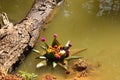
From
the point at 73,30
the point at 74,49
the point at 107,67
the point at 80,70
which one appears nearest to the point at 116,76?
the point at 107,67

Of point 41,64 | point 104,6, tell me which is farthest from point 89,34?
point 41,64

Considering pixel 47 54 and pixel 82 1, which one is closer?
pixel 47 54

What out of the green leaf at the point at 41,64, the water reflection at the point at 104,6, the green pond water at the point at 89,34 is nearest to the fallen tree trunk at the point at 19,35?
the green pond water at the point at 89,34

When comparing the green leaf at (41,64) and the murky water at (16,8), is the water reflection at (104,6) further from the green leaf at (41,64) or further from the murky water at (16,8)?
the green leaf at (41,64)

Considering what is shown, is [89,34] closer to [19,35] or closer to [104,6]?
[104,6]

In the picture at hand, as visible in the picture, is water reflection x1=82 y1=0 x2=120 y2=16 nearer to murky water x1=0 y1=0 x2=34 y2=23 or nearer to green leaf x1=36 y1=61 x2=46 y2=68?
murky water x1=0 y1=0 x2=34 y2=23

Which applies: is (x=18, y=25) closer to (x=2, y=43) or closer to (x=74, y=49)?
(x=2, y=43)

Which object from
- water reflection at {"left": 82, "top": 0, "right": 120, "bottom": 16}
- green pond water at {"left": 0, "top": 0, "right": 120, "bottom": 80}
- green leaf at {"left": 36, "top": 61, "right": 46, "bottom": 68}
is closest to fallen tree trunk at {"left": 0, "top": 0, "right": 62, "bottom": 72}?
green pond water at {"left": 0, "top": 0, "right": 120, "bottom": 80}
